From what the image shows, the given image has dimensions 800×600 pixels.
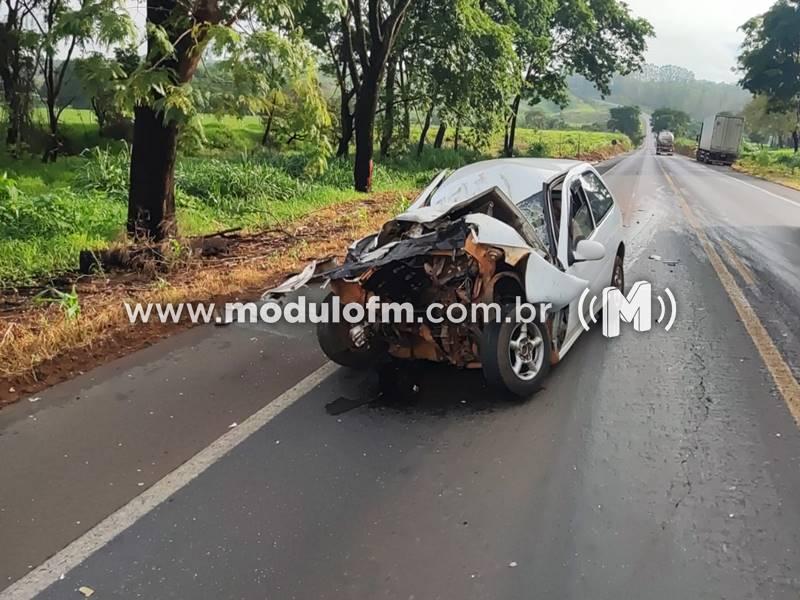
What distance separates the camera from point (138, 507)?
131 inches

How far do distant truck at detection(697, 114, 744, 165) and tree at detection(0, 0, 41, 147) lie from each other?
45.7 m

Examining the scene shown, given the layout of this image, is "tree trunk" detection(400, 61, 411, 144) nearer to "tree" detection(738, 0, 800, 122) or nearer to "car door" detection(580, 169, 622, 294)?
"car door" detection(580, 169, 622, 294)

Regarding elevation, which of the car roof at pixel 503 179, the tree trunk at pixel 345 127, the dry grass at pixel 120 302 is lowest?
the dry grass at pixel 120 302

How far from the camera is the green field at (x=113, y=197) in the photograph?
8.40 metres

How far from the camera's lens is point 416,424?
430cm

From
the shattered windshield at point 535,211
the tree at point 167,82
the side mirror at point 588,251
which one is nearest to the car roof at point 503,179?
the shattered windshield at point 535,211

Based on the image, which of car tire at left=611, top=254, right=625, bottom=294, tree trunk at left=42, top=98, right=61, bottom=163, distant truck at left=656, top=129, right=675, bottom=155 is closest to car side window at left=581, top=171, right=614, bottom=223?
car tire at left=611, top=254, right=625, bottom=294

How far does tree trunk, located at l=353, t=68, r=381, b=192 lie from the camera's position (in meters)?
16.7

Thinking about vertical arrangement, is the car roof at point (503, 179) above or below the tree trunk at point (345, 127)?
below

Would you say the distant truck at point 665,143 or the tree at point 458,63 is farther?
the distant truck at point 665,143

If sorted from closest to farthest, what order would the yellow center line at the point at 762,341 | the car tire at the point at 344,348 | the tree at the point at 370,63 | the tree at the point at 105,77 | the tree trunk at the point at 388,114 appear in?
1. the yellow center line at the point at 762,341
2. the car tire at the point at 344,348
3. the tree at the point at 105,77
4. the tree at the point at 370,63
5. the tree trunk at the point at 388,114

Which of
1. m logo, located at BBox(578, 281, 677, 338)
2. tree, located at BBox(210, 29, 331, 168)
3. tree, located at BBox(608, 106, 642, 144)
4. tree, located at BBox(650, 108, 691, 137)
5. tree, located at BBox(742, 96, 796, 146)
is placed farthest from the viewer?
tree, located at BBox(608, 106, 642, 144)

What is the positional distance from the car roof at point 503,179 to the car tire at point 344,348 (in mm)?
1422

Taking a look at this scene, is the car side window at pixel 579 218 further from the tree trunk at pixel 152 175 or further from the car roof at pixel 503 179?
the tree trunk at pixel 152 175
